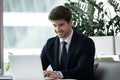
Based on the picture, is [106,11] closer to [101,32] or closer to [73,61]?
[101,32]

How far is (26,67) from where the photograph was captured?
1807mm

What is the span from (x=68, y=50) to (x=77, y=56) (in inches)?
3.7

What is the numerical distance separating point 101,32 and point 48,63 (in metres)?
1.68

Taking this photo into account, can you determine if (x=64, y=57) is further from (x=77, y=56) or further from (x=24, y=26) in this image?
(x=24, y=26)

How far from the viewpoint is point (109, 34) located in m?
4.03

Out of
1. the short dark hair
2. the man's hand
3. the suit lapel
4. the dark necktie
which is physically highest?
the short dark hair

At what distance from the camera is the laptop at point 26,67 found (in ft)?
5.87

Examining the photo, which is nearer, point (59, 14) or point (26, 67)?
point (26, 67)

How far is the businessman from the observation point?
2.15 meters

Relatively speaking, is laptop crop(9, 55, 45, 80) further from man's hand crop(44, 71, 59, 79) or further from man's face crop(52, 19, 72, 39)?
man's face crop(52, 19, 72, 39)

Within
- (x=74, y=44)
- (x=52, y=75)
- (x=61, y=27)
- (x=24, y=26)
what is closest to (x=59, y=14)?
(x=61, y=27)

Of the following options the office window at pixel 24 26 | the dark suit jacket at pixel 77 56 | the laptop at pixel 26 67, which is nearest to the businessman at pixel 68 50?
the dark suit jacket at pixel 77 56

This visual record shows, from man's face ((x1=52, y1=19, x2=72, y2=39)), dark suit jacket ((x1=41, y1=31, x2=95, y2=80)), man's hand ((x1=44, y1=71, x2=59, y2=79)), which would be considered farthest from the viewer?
man's face ((x1=52, y1=19, x2=72, y2=39))

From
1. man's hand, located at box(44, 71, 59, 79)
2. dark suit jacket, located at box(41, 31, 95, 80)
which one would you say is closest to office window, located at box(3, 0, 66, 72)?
dark suit jacket, located at box(41, 31, 95, 80)
